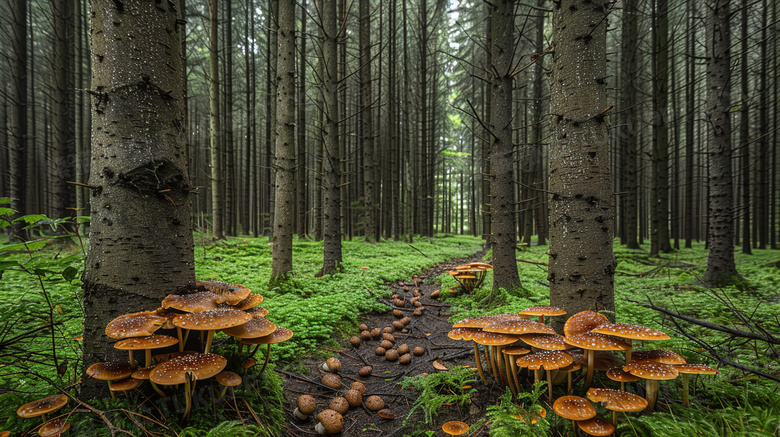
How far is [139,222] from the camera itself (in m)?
1.99

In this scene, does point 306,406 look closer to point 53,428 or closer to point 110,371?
point 110,371

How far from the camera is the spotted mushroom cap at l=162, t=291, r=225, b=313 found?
1838mm

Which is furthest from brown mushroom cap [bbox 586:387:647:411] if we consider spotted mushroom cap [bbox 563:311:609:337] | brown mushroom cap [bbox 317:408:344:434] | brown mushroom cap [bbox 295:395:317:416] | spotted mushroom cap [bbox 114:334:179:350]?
spotted mushroom cap [bbox 114:334:179:350]

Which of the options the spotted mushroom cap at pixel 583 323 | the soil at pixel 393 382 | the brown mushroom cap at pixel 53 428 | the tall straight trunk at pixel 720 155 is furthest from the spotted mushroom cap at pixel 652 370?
the tall straight trunk at pixel 720 155

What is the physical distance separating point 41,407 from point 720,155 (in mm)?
9504

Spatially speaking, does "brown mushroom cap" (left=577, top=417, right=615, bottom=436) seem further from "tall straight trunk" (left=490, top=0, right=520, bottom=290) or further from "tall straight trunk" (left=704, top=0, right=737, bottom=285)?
"tall straight trunk" (left=704, top=0, right=737, bottom=285)

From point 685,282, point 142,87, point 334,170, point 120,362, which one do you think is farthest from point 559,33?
point 685,282

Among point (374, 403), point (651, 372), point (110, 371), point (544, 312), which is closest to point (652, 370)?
point (651, 372)

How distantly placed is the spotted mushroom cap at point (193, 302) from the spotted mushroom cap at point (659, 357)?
2.79 meters

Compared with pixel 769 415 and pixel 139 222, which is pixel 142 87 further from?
pixel 769 415

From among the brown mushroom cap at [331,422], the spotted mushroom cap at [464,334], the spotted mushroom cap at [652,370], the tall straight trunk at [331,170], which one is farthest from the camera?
the tall straight trunk at [331,170]

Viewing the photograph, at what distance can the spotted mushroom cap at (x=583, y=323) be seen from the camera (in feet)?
6.81

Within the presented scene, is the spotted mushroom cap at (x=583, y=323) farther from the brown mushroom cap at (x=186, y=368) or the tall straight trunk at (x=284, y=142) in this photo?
the tall straight trunk at (x=284, y=142)

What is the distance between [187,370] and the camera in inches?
62.5
